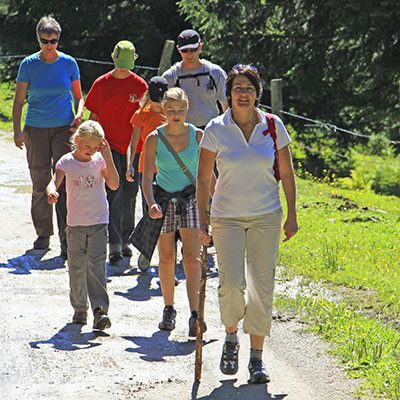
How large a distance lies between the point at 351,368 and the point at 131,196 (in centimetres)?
369

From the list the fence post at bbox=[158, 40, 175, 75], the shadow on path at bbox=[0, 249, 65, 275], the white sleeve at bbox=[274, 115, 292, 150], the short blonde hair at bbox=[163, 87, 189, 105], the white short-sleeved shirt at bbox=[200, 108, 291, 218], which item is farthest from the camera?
the fence post at bbox=[158, 40, 175, 75]

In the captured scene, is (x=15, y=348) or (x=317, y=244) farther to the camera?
(x=317, y=244)

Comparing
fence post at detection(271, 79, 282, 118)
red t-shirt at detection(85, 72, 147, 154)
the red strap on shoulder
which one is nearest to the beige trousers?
the red strap on shoulder

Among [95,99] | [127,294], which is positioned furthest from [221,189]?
[95,99]

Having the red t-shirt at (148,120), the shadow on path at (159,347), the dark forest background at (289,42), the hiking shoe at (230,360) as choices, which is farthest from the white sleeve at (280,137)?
the dark forest background at (289,42)

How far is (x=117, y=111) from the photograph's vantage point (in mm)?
8031

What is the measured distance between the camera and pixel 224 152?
4.91m

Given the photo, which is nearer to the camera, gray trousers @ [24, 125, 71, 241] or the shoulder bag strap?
the shoulder bag strap

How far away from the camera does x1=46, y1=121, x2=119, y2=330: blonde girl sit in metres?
6.05

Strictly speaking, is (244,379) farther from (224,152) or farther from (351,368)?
(224,152)

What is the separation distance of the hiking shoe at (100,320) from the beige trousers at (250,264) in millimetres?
1266

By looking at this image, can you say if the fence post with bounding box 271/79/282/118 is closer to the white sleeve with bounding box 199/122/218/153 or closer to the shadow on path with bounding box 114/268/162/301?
the shadow on path with bounding box 114/268/162/301

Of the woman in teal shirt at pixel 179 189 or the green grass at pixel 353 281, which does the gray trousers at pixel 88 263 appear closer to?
the woman in teal shirt at pixel 179 189

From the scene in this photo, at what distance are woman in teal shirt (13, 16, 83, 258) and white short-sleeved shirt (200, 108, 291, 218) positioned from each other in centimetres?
337
